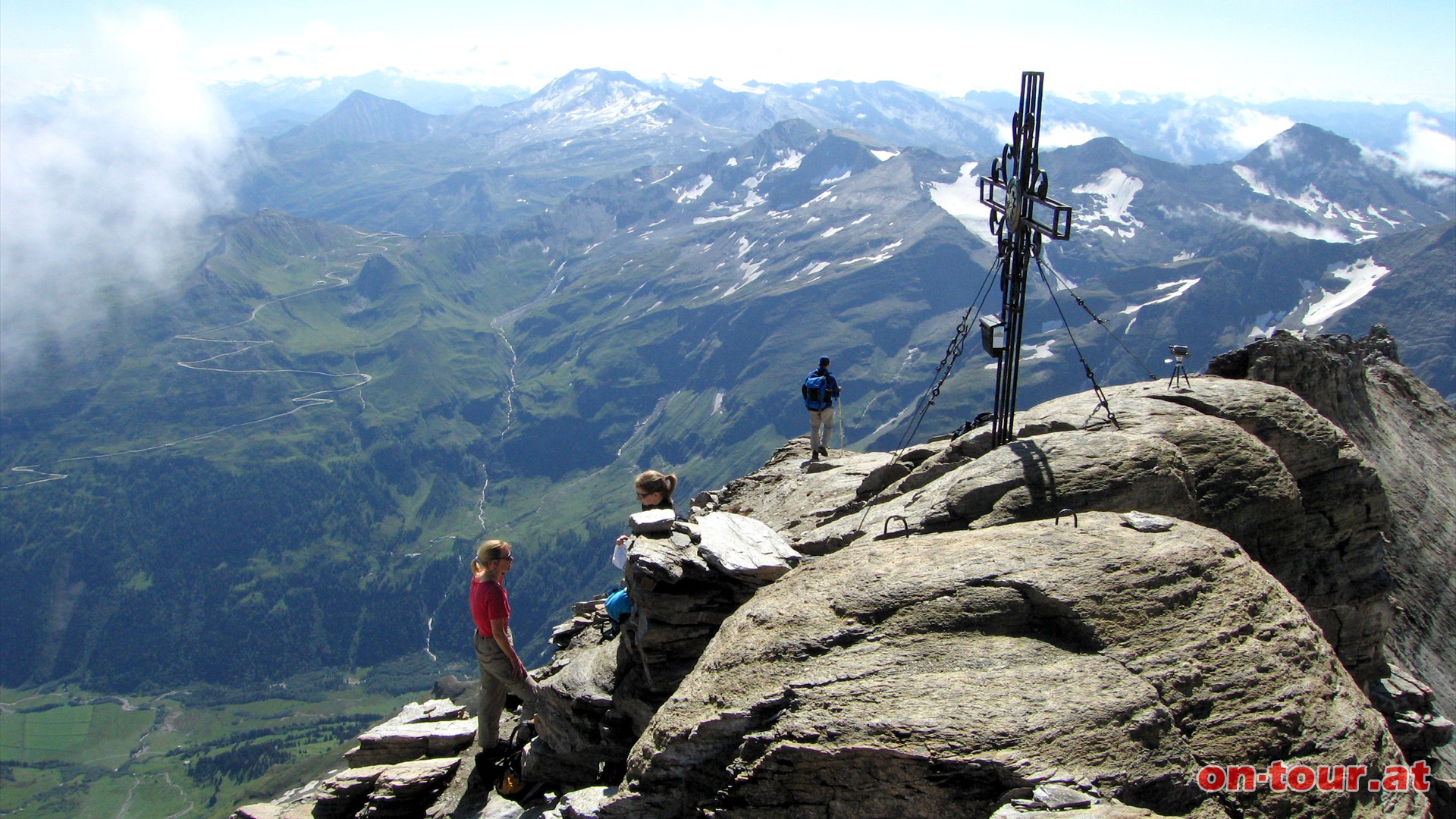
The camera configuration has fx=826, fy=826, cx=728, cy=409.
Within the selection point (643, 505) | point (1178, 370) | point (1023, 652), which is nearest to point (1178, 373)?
point (1178, 370)

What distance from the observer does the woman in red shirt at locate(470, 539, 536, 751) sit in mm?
18250

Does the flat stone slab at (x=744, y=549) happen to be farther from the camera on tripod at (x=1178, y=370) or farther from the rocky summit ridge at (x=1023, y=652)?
the camera on tripod at (x=1178, y=370)

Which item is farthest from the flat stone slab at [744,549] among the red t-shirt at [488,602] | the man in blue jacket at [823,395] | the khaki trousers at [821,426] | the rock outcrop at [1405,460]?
the rock outcrop at [1405,460]

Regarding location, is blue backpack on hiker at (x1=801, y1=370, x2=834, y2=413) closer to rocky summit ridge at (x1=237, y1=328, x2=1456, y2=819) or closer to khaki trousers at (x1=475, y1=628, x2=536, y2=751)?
rocky summit ridge at (x1=237, y1=328, x2=1456, y2=819)

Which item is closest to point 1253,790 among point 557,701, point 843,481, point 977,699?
point 977,699

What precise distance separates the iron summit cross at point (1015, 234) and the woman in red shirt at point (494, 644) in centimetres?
1334

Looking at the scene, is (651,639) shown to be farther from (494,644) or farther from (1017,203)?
(1017,203)

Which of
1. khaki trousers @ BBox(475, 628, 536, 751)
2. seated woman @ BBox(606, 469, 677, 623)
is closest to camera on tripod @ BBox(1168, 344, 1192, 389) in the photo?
seated woman @ BBox(606, 469, 677, 623)

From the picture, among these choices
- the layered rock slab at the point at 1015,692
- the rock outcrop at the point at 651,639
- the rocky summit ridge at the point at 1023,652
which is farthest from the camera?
the rock outcrop at the point at 651,639

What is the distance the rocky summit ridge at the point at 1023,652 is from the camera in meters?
11.5

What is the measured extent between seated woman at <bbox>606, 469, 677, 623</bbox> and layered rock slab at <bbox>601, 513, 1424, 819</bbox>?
15.0 ft

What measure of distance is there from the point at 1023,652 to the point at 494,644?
39.3 feet

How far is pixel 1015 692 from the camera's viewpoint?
473 inches

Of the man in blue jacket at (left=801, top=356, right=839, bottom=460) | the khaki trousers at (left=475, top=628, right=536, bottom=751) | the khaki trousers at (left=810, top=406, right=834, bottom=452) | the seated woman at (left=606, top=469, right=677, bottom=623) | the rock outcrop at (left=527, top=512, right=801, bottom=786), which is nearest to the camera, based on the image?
the rock outcrop at (left=527, top=512, right=801, bottom=786)
